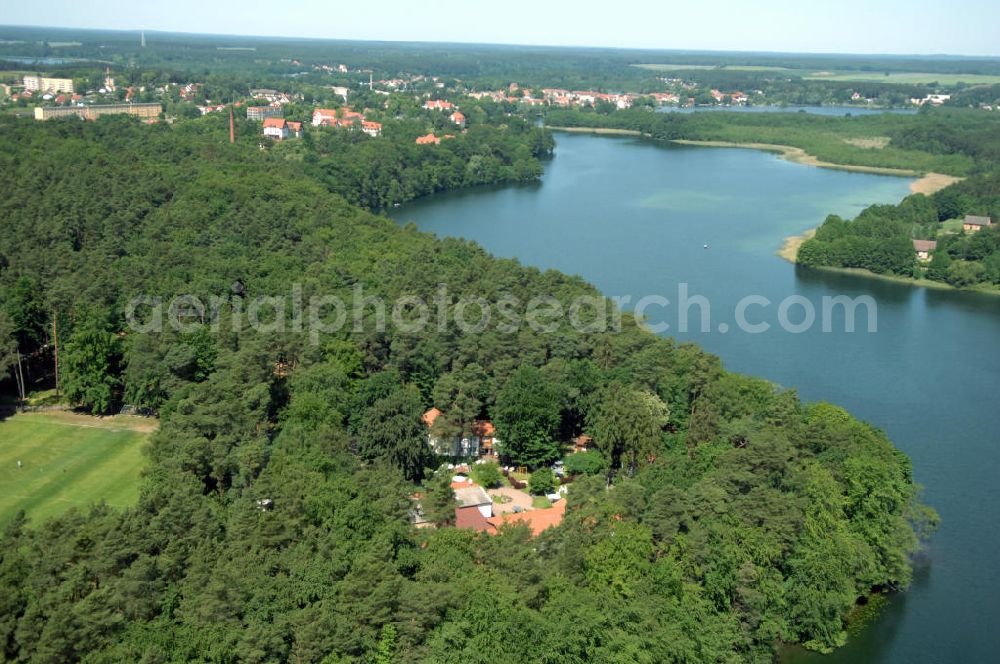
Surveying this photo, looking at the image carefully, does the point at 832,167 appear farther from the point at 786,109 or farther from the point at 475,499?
the point at 475,499

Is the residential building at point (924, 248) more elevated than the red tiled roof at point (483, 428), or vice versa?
the residential building at point (924, 248)

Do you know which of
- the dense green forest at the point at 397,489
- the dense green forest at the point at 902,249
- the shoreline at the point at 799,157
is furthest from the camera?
the shoreline at the point at 799,157

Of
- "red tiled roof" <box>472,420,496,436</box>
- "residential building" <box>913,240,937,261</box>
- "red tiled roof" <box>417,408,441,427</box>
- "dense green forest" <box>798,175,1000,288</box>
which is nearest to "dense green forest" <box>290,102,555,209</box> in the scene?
"dense green forest" <box>798,175,1000,288</box>

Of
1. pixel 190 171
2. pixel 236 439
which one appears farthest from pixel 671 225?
pixel 236 439

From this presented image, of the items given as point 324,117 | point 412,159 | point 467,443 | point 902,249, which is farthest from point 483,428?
point 324,117

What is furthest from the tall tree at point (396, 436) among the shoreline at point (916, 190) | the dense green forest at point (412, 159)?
the dense green forest at point (412, 159)

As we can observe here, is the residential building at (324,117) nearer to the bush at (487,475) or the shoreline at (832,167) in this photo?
the shoreline at (832,167)

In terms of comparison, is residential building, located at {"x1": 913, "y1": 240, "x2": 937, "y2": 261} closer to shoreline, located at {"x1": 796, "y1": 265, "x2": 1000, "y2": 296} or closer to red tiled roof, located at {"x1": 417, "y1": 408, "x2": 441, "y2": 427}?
shoreline, located at {"x1": 796, "y1": 265, "x2": 1000, "y2": 296}
